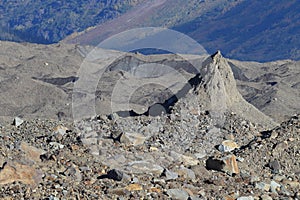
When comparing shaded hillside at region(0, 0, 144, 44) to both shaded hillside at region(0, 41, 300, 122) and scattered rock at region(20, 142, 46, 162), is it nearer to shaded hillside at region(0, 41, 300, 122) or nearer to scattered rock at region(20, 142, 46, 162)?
shaded hillside at region(0, 41, 300, 122)

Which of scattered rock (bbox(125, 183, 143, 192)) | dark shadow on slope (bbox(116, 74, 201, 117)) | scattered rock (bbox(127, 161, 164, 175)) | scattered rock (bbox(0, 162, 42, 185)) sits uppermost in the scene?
dark shadow on slope (bbox(116, 74, 201, 117))

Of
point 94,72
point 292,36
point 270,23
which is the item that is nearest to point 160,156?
point 94,72

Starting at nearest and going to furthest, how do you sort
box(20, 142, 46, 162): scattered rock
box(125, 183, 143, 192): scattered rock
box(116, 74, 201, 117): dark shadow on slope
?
box(125, 183, 143, 192): scattered rock → box(20, 142, 46, 162): scattered rock → box(116, 74, 201, 117): dark shadow on slope

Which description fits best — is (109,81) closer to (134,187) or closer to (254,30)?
(134,187)

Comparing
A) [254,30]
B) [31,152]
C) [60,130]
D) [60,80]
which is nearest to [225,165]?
[31,152]

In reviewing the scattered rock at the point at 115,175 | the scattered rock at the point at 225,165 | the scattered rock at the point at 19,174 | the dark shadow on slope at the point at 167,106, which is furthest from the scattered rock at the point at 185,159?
the dark shadow on slope at the point at 167,106

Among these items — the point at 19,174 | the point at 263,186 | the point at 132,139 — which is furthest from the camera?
the point at 132,139

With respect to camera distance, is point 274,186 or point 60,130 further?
point 60,130

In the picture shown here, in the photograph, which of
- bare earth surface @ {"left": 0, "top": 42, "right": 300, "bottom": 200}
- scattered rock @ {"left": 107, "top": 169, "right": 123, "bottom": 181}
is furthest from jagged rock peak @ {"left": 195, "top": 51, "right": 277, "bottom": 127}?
scattered rock @ {"left": 107, "top": 169, "right": 123, "bottom": 181}

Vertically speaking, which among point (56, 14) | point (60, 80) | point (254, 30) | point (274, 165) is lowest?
point (274, 165)

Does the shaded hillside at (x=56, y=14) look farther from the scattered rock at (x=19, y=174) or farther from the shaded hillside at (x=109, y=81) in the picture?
the scattered rock at (x=19, y=174)

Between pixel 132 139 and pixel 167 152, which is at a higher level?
pixel 132 139
